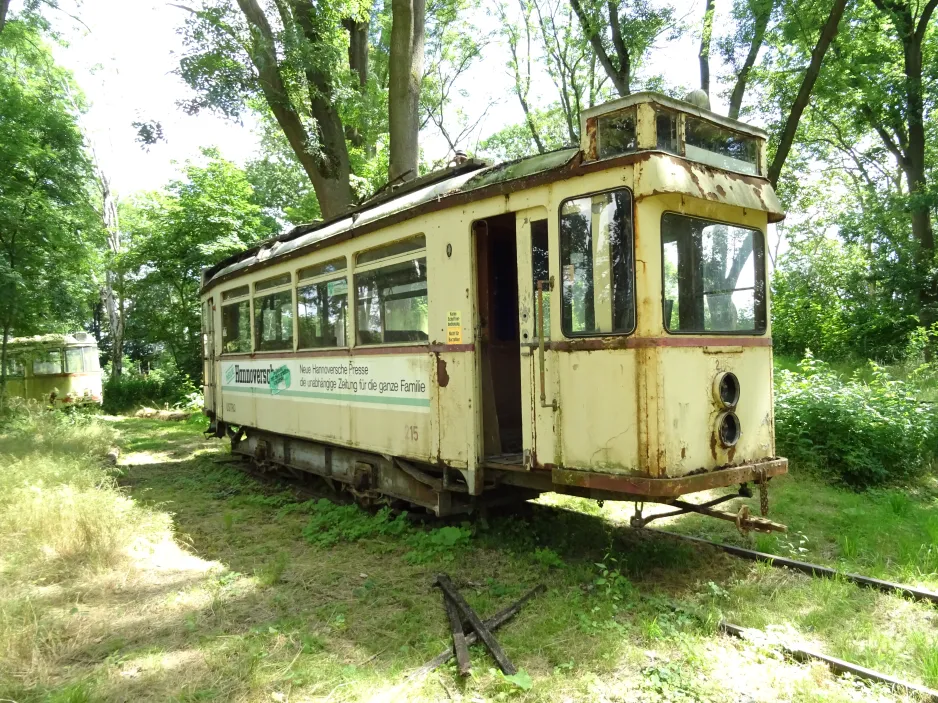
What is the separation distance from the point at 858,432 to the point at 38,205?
15.6m

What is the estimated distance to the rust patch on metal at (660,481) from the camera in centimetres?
409

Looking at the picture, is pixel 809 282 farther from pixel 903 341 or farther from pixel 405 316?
pixel 405 316

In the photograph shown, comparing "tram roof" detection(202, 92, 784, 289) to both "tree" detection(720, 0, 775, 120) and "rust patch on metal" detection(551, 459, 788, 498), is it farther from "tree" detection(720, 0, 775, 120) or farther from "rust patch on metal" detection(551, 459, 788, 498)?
"tree" detection(720, 0, 775, 120)

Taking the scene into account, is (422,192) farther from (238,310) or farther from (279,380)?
(238,310)

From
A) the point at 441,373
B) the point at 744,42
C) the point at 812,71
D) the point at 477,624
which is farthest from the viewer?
the point at 744,42

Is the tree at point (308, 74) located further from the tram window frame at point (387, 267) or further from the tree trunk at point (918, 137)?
the tree trunk at point (918, 137)

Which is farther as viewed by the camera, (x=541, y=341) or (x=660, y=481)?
(x=541, y=341)

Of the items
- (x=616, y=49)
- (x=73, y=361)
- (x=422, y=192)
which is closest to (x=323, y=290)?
(x=422, y=192)

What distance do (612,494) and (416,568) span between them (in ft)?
5.69

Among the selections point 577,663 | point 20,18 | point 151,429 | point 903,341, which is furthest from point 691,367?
point 20,18

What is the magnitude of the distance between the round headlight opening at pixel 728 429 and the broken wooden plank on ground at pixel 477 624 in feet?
→ 6.76

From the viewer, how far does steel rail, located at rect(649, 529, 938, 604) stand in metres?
4.20

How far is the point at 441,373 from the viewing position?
5.36 meters

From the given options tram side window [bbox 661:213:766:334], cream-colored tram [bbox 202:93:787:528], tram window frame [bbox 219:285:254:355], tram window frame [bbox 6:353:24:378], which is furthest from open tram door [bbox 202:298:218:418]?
tram window frame [bbox 6:353:24:378]
